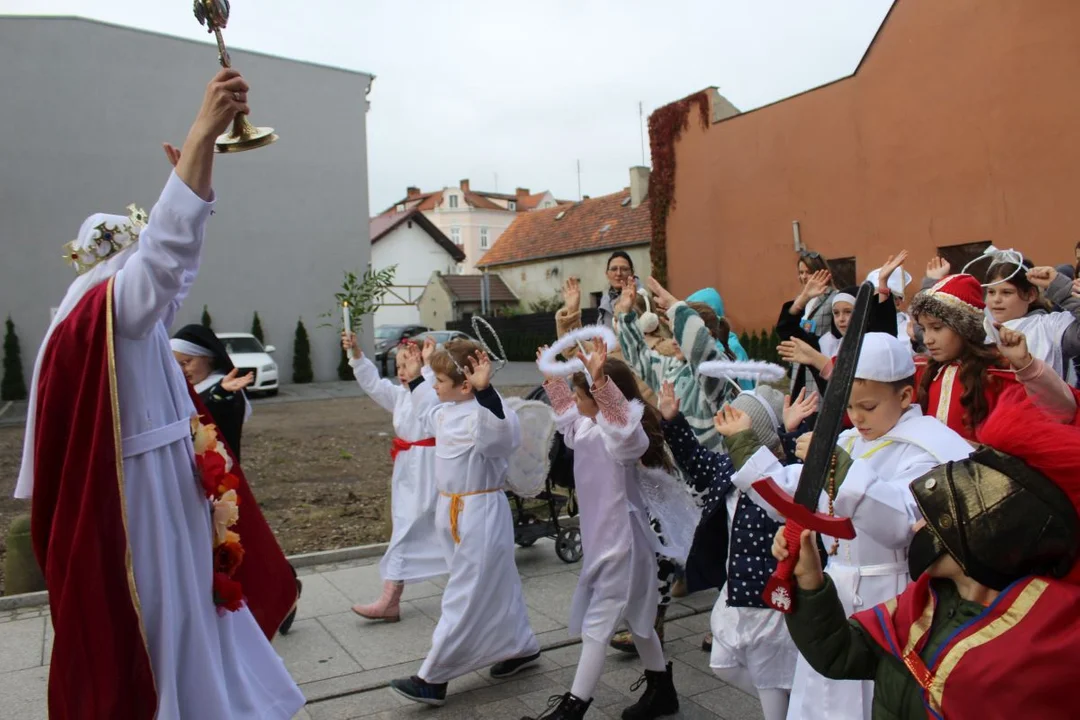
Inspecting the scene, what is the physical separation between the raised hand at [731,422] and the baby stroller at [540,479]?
6.17 ft

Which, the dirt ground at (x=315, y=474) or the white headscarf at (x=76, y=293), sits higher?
the white headscarf at (x=76, y=293)

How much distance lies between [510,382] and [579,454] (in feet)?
62.3

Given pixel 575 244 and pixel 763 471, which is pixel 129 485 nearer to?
pixel 763 471

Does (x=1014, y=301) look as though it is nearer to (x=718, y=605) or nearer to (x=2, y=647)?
(x=718, y=605)

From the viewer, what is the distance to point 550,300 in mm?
39031

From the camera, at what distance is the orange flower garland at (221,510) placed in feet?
9.30

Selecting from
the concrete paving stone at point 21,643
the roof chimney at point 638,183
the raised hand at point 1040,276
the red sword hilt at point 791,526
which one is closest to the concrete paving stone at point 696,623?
the raised hand at point 1040,276

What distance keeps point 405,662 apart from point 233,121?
10.6ft

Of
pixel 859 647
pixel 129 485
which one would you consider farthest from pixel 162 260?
pixel 859 647

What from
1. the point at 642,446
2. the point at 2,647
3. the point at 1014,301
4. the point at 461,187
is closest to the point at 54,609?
the point at 642,446

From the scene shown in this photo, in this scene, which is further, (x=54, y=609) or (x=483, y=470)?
(x=483, y=470)

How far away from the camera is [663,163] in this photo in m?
24.0

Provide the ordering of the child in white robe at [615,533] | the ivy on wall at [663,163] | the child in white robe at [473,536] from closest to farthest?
1. the child in white robe at [615,533]
2. the child in white robe at [473,536]
3. the ivy on wall at [663,163]

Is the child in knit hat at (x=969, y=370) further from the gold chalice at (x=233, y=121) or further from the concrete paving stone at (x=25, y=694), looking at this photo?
the concrete paving stone at (x=25, y=694)
